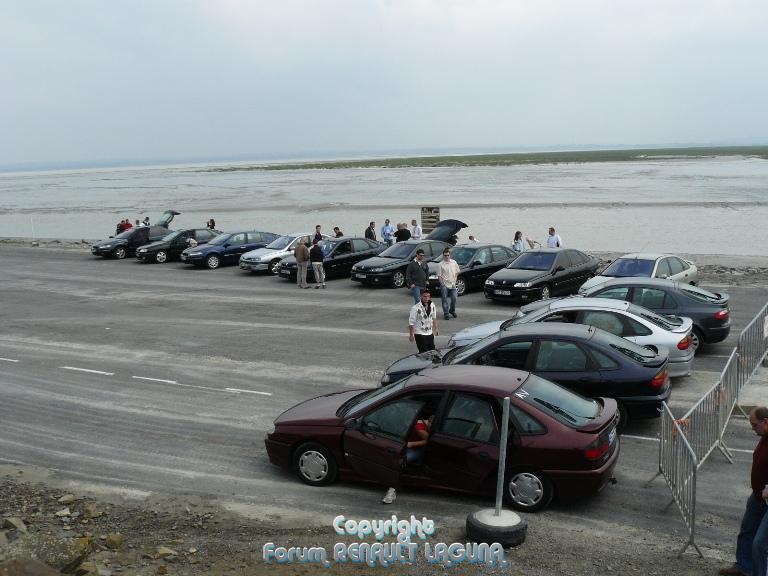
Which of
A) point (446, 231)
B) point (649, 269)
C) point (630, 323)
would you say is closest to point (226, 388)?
point (630, 323)

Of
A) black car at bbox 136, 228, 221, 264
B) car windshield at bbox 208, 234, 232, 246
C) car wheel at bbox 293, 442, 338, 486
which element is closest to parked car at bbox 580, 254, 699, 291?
car wheel at bbox 293, 442, 338, 486

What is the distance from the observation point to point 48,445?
35.1 feet

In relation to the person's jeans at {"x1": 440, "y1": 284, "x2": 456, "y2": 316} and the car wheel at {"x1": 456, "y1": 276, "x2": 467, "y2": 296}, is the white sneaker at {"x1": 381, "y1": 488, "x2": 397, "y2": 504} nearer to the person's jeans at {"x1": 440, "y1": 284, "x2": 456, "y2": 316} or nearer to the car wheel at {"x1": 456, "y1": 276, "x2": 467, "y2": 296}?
the person's jeans at {"x1": 440, "y1": 284, "x2": 456, "y2": 316}

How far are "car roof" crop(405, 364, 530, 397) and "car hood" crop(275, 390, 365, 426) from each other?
1.07m

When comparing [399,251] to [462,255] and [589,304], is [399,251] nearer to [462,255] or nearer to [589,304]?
[462,255]

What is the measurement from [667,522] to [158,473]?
230 inches

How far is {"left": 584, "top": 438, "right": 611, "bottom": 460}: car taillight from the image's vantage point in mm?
7977

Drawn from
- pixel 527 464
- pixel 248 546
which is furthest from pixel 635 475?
pixel 248 546

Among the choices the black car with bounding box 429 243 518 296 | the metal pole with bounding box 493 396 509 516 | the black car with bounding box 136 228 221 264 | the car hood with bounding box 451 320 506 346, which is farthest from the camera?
the black car with bounding box 136 228 221 264

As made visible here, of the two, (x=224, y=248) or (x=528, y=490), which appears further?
(x=224, y=248)

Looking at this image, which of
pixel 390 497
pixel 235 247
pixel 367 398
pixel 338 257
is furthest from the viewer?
pixel 235 247

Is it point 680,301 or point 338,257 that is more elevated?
point 680,301

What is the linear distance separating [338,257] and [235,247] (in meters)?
5.77

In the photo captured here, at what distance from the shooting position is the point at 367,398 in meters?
9.17
